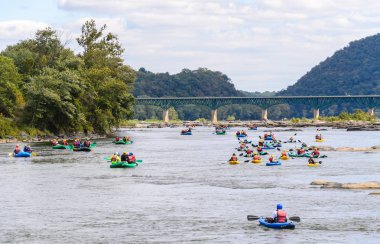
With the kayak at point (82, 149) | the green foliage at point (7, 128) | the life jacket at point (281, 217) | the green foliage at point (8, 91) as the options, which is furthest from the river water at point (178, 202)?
the green foliage at point (8, 91)

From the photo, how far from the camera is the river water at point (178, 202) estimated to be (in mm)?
45750

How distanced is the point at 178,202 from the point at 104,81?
9452 centimetres

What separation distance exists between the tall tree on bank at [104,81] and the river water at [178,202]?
5524 centimetres

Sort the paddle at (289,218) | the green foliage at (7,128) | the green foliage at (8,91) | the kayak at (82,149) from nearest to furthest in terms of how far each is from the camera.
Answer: the paddle at (289,218), the kayak at (82,149), the green foliage at (7,128), the green foliage at (8,91)

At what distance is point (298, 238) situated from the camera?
146 feet

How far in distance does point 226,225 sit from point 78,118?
8978cm

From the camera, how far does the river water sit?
150 feet

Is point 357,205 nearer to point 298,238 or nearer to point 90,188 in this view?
point 298,238

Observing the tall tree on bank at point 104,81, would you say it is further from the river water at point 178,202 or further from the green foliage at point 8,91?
the river water at point 178,202

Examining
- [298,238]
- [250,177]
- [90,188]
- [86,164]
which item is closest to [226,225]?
[298,238]

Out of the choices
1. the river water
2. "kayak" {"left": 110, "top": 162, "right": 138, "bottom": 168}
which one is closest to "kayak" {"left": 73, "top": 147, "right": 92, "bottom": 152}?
the river water

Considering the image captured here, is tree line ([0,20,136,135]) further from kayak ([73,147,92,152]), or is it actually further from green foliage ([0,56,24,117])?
kayak ([73,147,92,152])

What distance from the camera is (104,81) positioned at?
150 m

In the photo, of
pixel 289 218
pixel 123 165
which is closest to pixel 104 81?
pixel 123 165
